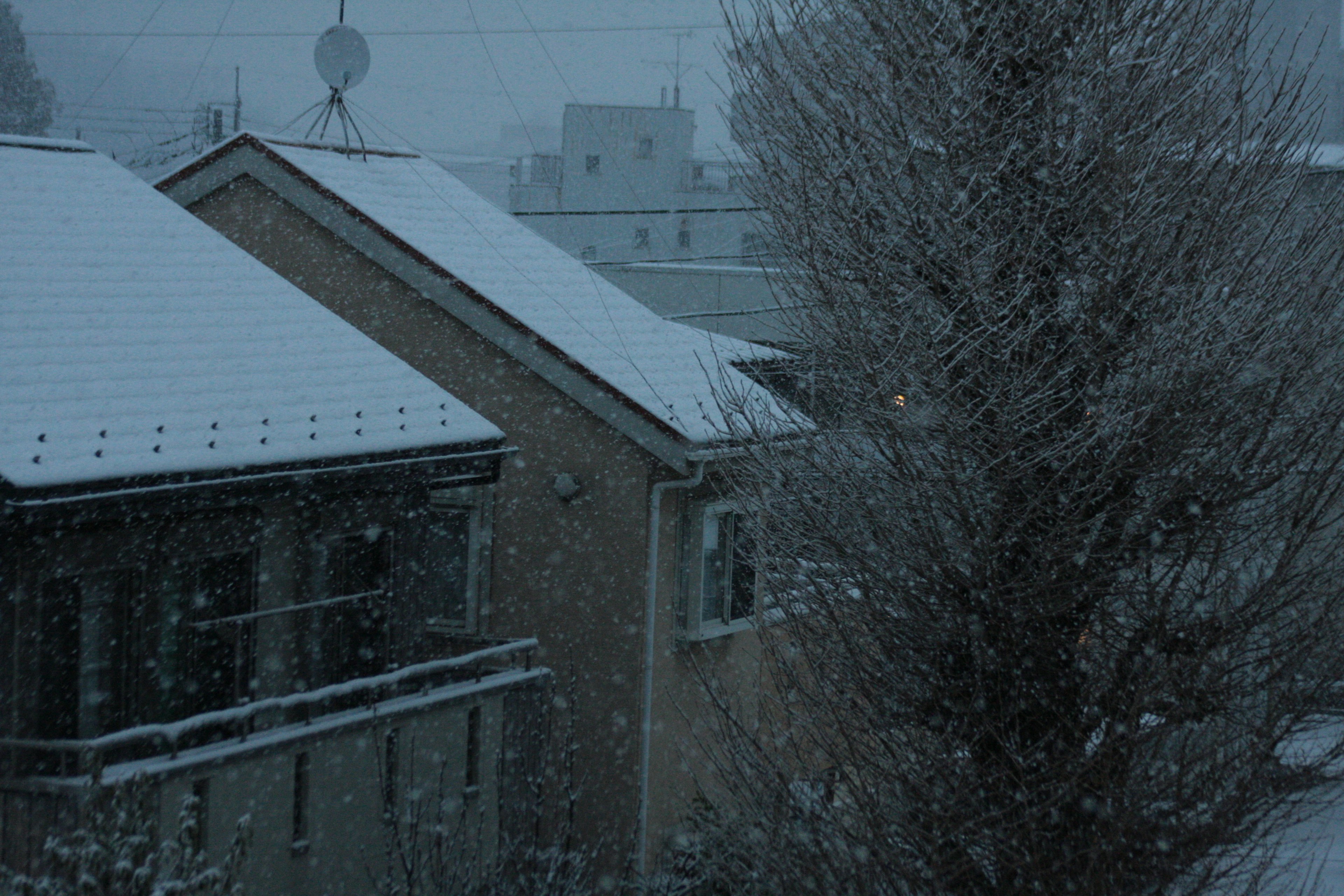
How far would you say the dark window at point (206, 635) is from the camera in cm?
786

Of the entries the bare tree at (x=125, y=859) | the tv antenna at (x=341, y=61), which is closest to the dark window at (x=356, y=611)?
the bare tree at (x=125, y=859)

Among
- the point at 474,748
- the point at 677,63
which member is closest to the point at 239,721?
the point at 474,748

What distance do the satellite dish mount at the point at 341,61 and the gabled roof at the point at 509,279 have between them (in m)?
0.62

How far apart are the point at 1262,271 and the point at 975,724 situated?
9.90 feet

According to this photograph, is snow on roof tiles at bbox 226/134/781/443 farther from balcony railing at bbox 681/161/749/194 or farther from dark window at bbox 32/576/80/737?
balcony railing at bbox 681/161/749/194

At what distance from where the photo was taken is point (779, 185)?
7520 millimetres

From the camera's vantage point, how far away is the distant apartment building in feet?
87.1

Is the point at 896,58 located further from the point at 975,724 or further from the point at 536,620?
the point at 536,620

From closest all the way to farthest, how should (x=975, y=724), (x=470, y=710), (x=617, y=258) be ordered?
1. (x=975, y=724)
2. (x=470, y=710)
3. (x=617, y=258)

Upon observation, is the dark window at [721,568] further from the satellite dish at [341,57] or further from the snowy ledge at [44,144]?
the snowy ledge at [44,144]

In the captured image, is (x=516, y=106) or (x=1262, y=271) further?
(x=516, y=106)

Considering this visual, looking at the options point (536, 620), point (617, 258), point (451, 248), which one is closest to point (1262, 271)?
point (536, 620)

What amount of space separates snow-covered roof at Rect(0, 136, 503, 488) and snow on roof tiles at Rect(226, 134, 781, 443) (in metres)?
1.88

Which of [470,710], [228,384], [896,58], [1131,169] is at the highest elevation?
[896,58]
